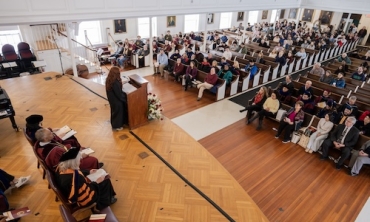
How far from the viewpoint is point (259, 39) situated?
44.5 feet

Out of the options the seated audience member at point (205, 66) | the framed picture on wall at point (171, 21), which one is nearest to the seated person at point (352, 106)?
the seated audience member at point (205, 66)

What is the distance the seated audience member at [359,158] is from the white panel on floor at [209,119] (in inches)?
116

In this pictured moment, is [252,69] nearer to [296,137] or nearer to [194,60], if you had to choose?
[194,60]

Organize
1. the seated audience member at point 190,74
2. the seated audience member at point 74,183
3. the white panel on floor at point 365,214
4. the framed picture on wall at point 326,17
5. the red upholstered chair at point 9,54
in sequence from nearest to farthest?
the seated audience member at point 74,183, the white panel on floor at point 365,214, the seated audience member at point 190,74, the red upholstered chair at point 9,54, the framed picture on wall at point 326,17

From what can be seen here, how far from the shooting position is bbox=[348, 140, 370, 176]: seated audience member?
5055 millimetres

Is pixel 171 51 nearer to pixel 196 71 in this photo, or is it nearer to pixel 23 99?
pixel 196 71

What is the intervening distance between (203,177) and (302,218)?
1.85 m

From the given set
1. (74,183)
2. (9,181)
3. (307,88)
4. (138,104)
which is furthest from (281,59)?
(9,181)

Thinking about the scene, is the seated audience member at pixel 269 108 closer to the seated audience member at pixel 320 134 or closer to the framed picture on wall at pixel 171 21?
the seated audience member at pixel 320 134

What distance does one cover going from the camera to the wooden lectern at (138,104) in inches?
196

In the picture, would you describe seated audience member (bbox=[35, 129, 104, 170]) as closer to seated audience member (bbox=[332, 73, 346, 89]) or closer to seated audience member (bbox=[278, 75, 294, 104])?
seated audience member (bbox=[278, 75, 294, 104])

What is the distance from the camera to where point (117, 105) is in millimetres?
4918

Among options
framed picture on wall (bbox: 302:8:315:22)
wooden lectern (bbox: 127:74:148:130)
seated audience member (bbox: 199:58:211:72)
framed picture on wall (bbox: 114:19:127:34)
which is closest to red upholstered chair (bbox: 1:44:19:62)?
framed picture on wall (bbox: 114:19:127:34)

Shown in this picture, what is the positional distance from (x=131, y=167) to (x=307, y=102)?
203 inches
